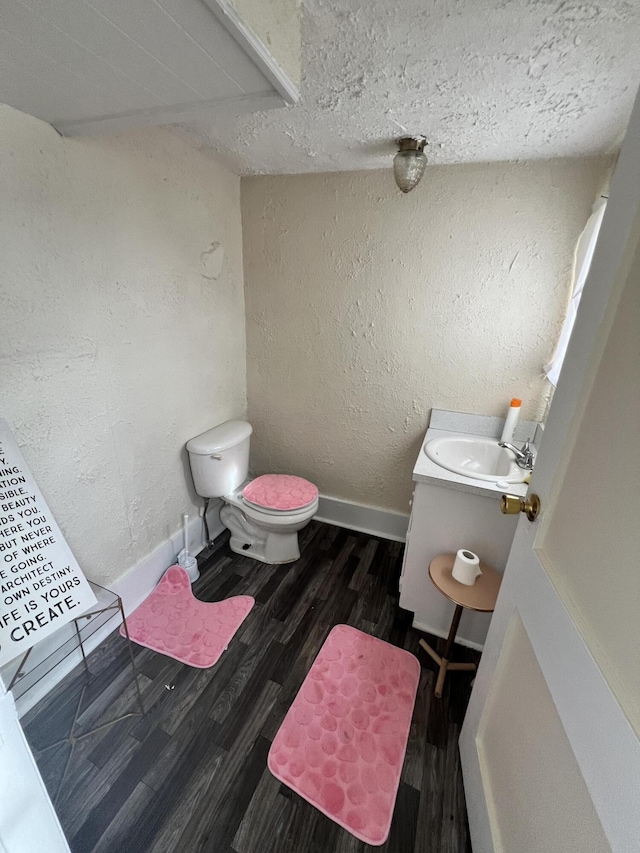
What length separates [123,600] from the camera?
155 centimetres

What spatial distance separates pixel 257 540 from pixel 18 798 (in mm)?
1392

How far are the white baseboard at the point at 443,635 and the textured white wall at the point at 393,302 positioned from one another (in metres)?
0.67

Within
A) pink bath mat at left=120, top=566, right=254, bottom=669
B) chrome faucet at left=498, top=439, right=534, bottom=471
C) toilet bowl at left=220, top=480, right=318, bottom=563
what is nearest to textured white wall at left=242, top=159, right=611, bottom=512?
chrome faucet at left=498, top=439, right=534, bottom=471

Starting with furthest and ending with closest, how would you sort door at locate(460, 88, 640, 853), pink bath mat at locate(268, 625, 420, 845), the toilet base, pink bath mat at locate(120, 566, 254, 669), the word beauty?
the toilet base → pink bath mat at locate(120, 566, 254, 669) → pink bath mat at locate(268, 625, 420, 845) → the word beauty → door at locate(460, 88, 640, 853)

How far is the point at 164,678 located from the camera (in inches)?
52.9

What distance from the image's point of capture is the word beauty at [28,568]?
920 mm

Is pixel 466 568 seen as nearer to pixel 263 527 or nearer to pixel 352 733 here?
pixel 352 733

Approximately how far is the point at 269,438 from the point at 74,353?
1.26 meters

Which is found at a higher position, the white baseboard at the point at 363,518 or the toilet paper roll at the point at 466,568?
the toilet paper roll at the point at 466,568

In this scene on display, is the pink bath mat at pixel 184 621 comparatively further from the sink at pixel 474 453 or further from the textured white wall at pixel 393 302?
the sink at pixel 474 453

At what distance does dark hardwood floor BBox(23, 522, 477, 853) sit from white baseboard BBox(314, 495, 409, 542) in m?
0.54

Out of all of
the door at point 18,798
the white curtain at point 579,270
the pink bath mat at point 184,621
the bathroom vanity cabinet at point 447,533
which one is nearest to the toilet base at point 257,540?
the pink bath mat at point 184,621

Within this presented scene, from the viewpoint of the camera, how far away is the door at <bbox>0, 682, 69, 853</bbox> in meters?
0.57

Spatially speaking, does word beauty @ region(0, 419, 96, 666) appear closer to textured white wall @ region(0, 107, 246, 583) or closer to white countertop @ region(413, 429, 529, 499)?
textured white wall @ region(0, 107, 246, 583)
